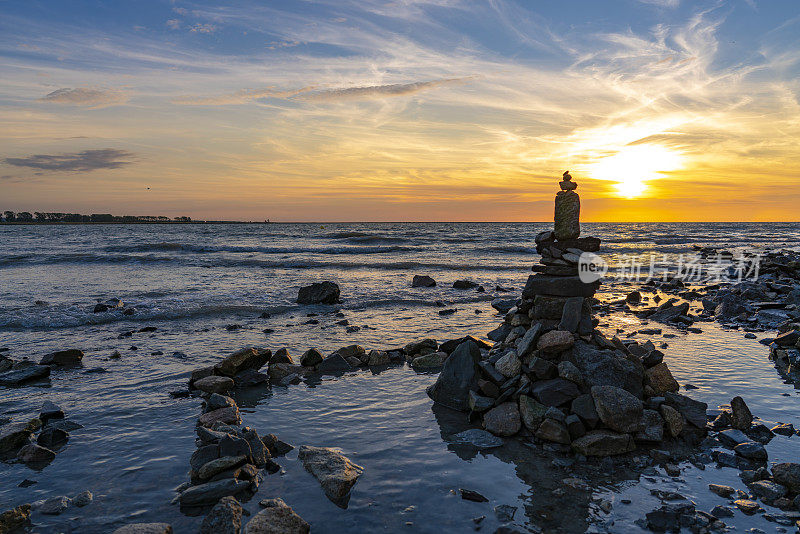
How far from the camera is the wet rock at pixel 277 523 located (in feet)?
16.9

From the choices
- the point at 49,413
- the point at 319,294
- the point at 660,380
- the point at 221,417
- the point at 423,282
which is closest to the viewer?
the point at 221,417

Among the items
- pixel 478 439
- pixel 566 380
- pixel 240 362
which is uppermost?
pixel 566 380

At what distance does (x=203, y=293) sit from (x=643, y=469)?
23.0 meters

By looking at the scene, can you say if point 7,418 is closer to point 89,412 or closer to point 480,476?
point 89,412

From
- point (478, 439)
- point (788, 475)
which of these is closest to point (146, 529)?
point (478, 439)

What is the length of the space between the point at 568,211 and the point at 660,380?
160 inches

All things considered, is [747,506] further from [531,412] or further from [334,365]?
[334,365]

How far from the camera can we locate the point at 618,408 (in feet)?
24.3

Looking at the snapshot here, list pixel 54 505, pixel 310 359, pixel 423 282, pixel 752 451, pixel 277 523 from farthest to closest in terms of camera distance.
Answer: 1. pixel 423 282
2. pixel 310 359
3. pixel 752 451
4. pixel 54 505
5. pixel 277 523

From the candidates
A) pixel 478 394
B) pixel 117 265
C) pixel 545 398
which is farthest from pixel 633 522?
pixel 117 265

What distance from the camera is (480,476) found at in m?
6.60

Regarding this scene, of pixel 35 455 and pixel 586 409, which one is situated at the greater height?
pixel 586 409

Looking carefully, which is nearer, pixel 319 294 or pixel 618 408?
pixel 618 408

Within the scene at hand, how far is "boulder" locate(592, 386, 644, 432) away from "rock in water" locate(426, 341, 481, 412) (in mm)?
2488
